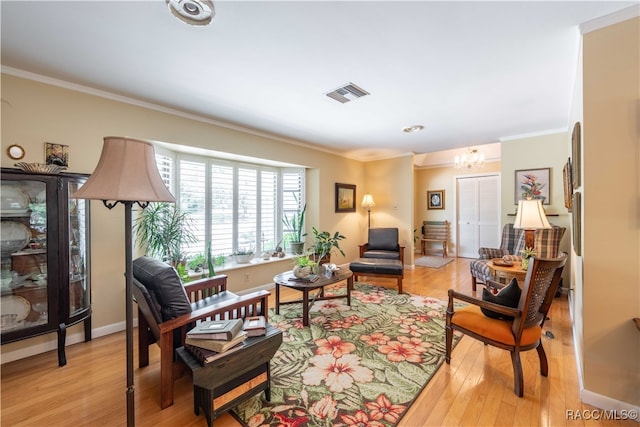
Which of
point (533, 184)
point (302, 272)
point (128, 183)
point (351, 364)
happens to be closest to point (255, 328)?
point (351, 364)

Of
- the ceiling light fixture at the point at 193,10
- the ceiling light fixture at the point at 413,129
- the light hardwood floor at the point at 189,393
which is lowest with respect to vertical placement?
the light hardwood floor at the point at 189,393

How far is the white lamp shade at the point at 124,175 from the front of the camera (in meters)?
1.26

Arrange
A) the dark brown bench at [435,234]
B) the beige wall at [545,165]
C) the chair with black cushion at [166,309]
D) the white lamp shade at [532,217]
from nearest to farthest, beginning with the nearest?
1. the chair with black cushion at [166,309]
2. the white lamp shade at [532,217]
3. the beige wall at [545,165]
4. the dark brown bench at [435,234]

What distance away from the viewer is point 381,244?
5320 millimetres

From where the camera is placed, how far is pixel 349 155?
228 inches

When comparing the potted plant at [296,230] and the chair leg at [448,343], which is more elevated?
the potted plant at [296,230]

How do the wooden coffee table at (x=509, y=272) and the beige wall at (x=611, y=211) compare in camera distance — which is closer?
the beige wall at (x=611, y=211)

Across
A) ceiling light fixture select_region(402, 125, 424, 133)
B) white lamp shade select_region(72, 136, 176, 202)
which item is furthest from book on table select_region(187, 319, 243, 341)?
ceiling light fixture select_region(402, 125, 424, 133)

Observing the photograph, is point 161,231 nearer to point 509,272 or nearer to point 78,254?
point 78,254

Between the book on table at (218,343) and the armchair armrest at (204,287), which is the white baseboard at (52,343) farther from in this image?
the book on table at (218,343)

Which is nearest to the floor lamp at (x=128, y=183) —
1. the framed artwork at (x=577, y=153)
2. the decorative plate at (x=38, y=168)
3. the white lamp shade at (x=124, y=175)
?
the white lamp shade at (x=124, y=175)

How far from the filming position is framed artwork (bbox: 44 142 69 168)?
238cm

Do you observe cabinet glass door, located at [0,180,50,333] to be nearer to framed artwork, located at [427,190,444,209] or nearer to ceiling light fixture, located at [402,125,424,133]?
ceiling light fixture, located at [402,125,424,133]

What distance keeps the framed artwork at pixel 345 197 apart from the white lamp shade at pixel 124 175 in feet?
14.1
